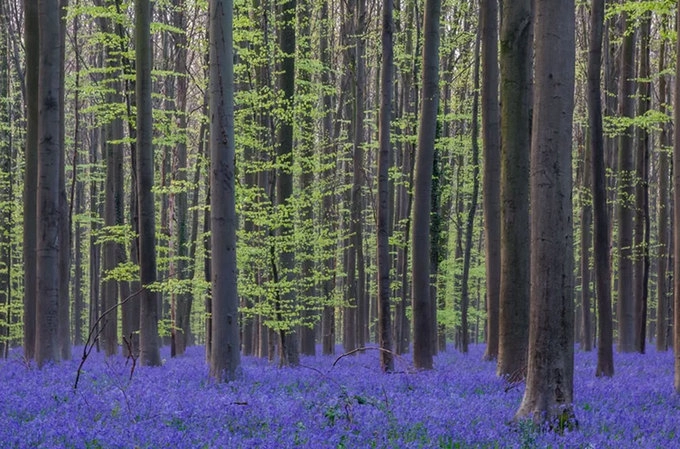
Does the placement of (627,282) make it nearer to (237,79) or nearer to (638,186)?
(638,186)

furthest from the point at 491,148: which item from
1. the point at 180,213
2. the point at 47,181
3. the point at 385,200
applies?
the point at 180,213

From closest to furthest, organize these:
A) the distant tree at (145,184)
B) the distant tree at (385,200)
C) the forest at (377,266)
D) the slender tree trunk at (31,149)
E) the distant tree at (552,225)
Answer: the forest at (377,266) < the distant tree at (552,225) < the distant tree at (385,200) < the slender tree trunk at (31,149) < the distant tree at (145,184)

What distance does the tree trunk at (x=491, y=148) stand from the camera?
51.7ft

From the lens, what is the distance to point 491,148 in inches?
619

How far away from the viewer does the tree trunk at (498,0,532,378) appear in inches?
467

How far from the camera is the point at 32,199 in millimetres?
16562

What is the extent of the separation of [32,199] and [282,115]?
572 cm

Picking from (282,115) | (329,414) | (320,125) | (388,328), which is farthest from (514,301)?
(320,125)

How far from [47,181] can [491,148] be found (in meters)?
8.56

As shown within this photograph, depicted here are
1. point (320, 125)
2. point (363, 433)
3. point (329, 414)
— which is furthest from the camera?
point (320, 125)

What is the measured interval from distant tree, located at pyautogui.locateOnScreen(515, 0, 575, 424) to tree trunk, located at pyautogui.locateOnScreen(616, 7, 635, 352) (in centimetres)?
1511

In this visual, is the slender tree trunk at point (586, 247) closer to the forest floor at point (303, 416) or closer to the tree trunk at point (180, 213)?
the forest floor at point (303, 416)

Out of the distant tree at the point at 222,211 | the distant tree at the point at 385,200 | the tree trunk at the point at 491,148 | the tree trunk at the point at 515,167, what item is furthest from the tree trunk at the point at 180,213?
the tree trunk at the point at 515,167

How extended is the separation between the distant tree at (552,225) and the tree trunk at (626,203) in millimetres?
15110
